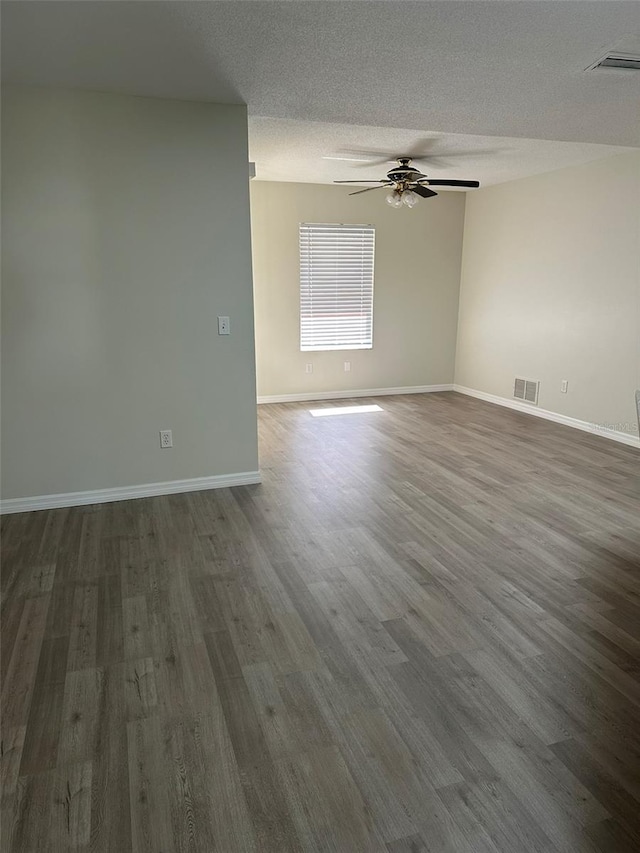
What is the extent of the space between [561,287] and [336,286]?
266 cm

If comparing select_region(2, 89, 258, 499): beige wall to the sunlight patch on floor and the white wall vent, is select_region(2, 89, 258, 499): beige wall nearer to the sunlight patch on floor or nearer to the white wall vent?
the sunlight patch on floor

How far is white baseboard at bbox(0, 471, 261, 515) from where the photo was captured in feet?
11.5

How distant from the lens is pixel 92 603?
2463 mm

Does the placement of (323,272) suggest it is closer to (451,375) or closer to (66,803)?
(451,375)

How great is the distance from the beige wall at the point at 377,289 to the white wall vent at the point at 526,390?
1.34m

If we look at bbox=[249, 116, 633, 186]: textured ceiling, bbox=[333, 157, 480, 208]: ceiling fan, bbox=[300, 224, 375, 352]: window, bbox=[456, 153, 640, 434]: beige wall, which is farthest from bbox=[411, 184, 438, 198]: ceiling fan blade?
bbox=[300, 224, 375, 352]: window

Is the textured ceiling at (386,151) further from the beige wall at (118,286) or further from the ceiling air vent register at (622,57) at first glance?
the ceiling air vent register at (622,57)

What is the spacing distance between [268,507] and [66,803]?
217 cm

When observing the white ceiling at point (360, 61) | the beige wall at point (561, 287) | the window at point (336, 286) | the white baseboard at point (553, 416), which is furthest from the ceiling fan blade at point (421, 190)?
the white baseboard at point (553, 416)

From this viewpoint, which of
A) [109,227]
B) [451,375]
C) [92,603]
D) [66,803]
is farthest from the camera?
[451,375]

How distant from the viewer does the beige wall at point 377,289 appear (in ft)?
21.1

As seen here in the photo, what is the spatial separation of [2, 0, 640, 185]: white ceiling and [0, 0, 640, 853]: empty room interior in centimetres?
2

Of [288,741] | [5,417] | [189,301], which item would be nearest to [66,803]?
[288,741]

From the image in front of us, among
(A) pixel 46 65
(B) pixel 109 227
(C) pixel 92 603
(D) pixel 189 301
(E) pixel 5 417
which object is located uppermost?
(A) pixel 46 65
